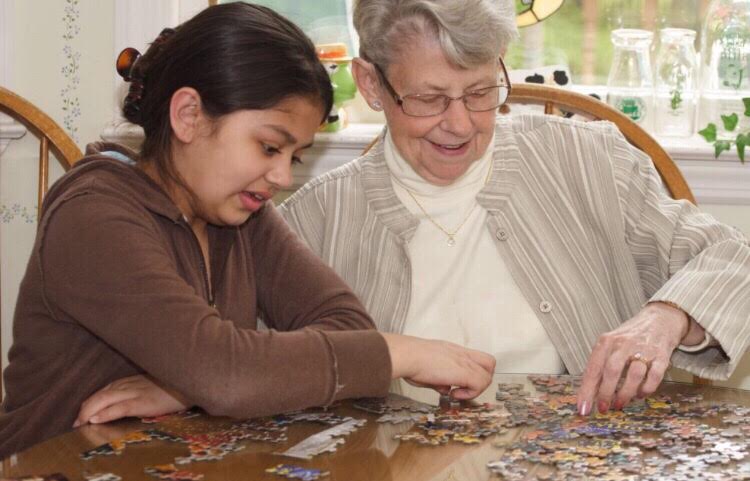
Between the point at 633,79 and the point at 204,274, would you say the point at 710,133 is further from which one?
the point at 204,274

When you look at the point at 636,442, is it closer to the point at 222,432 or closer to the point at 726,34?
the point at 222,432

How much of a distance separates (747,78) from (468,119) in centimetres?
122

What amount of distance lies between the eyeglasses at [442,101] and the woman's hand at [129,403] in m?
0.78

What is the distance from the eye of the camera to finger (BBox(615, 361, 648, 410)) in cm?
181

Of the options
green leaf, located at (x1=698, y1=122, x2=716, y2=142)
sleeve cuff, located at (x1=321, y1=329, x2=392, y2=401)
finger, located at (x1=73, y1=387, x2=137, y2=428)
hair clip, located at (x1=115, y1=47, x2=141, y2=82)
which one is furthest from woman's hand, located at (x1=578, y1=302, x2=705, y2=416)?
green leaf, located at (x1=698, y1=122, x2=716, y2=142)

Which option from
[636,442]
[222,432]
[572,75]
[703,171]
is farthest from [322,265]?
[572,75]

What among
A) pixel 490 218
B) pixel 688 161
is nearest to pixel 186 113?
pixel 490 218

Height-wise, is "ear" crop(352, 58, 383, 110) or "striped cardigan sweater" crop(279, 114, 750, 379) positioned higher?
"ear" crop(352, 58, 383, 110)

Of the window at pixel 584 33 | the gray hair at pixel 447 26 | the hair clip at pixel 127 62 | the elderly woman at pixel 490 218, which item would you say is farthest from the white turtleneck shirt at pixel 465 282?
the window at pixel 584 33

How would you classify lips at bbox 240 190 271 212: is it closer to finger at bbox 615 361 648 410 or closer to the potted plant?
finger at bbox 615 361 648 410

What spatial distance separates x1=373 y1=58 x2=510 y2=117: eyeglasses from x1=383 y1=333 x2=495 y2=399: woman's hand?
1.88ft

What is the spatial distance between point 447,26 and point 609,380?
74cm

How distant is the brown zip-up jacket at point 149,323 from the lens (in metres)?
1.67

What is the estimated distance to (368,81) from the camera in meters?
2.40
